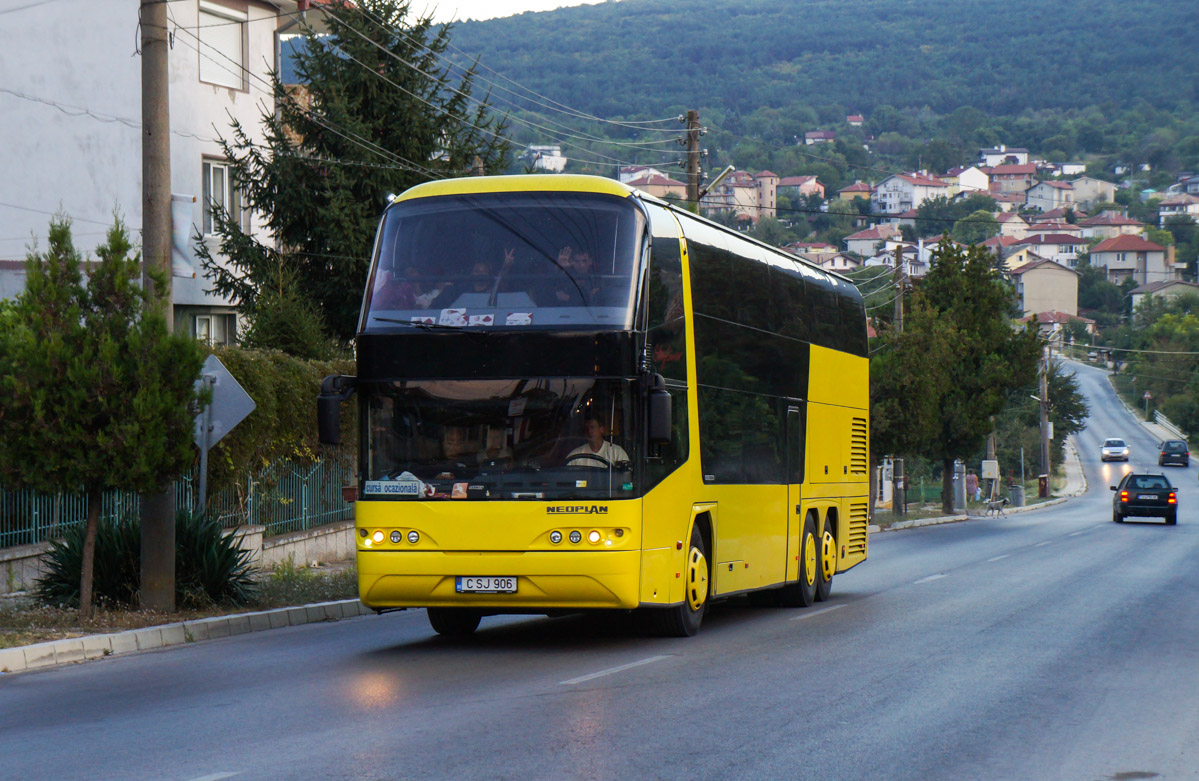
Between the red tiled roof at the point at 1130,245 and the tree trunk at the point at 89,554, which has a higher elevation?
the red tiled roof at the point at 1130,245

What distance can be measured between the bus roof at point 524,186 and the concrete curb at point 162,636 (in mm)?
4482

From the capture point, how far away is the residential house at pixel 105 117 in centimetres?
3112

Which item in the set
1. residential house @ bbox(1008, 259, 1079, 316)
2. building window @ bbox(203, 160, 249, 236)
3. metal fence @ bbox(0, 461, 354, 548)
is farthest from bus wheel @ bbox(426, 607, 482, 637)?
residential house @ bbox(1008, 259, 1079, 316)

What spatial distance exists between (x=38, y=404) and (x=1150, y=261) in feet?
657

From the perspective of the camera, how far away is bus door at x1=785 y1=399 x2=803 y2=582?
661 inches

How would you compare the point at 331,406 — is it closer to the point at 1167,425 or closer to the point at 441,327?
the point at 441,327

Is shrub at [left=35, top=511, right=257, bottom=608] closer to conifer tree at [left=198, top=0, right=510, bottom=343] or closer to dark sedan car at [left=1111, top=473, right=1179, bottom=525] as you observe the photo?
conifer tree at [left=198, top=0, right=510, bottom=343]

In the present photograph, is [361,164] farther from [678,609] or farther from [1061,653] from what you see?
[1061,653]

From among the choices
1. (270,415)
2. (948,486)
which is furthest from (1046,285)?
(270,415)

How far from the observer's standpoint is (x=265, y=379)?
68.7ft

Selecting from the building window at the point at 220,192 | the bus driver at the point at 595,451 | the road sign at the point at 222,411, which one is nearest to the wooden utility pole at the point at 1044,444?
the building window at the point at 220,192

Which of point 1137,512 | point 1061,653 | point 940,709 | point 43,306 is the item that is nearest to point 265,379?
point 43,306

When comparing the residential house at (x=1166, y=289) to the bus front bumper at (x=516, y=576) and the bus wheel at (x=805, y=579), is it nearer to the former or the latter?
the bus wheel at (x=805, y=579)

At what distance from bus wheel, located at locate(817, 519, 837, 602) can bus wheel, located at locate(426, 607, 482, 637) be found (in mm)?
5748
